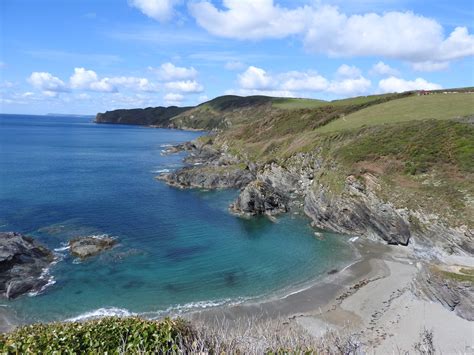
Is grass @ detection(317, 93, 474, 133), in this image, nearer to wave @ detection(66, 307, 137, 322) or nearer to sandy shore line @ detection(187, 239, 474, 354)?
sandy shore line @ detection(187, 239, 474, 354)

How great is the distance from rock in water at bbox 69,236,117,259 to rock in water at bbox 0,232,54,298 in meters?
2.73

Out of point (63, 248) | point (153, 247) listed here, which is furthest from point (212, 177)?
point (63, 248)

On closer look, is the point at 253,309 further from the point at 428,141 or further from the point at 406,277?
the point at 428,141

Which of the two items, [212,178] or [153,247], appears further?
[212,178]

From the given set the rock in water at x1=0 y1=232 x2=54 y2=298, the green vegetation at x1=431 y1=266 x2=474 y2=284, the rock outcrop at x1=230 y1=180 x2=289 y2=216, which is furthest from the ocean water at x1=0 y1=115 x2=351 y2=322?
the green vegetation at x1=431 y1=266 x2=474 y2=284

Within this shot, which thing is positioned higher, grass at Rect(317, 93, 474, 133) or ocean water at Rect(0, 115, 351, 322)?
grass at Rect(317, 93, 474, 133)

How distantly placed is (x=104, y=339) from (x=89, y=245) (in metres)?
34.5

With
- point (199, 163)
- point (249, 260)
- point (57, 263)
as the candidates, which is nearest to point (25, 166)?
point (199, 163)

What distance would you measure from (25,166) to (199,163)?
4741 centimetres

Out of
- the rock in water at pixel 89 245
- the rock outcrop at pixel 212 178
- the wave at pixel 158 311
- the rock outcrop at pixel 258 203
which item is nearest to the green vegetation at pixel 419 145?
the rock outcrop at pixel 258 203

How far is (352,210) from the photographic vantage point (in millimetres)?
54719

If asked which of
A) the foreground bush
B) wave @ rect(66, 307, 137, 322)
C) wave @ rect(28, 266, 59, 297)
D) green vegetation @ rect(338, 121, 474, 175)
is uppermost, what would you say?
green vegetation @ rect(338, 121, 474, 175)

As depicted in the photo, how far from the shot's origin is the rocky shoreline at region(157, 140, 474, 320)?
35.7 m

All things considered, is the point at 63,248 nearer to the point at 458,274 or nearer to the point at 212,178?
the point at 212,178
